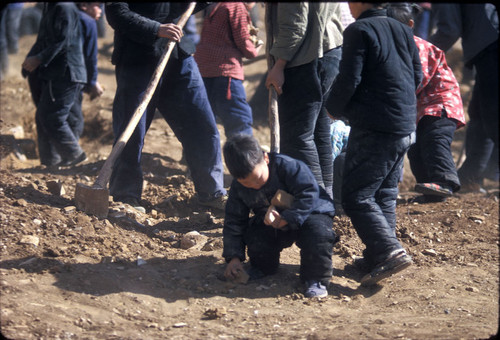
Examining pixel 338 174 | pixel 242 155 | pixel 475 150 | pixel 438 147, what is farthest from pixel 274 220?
pixel 475 150

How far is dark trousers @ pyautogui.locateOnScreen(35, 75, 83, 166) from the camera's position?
6633 millimetres

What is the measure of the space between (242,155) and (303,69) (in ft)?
3.64

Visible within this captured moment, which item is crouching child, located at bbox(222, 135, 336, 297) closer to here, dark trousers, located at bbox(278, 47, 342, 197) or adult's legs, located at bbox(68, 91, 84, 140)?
dark trousers, located at bbox(278, 47, 342, 197)

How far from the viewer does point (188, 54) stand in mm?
4918

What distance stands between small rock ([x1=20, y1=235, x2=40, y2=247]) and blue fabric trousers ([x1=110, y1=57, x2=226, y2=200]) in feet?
3.55

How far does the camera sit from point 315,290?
3639 millimetres

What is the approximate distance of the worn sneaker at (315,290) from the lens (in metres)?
3.62

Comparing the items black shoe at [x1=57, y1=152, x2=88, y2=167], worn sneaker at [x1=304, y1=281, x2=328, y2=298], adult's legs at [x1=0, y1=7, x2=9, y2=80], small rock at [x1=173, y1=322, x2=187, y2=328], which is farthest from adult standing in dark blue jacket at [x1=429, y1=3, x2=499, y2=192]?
adult's legs at [x1=0, y1=7, x2=9, y2=80]

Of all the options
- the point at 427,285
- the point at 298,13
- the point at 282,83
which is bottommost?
the point at 427,285

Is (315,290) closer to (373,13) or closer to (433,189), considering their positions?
(373,13)

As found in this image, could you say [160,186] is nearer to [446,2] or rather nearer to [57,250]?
[57,250]

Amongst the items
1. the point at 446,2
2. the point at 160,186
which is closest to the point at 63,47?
the point at 160,186

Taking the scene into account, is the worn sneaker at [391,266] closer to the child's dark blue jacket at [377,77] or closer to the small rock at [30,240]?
the child's dark blue jacket at [377,77]

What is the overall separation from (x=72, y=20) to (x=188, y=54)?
6.98 feet
